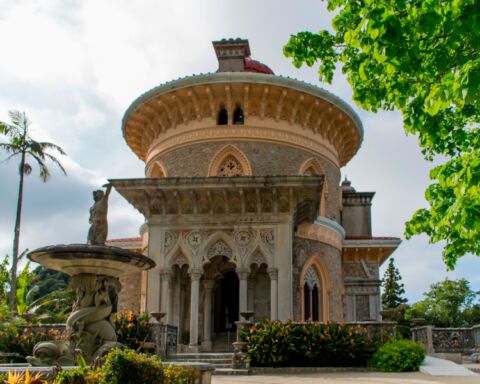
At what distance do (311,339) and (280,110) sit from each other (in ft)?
32.5

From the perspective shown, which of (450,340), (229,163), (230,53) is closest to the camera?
(450,340)

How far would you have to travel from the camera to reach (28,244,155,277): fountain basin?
416 inches

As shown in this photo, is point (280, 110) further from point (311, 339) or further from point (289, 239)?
point (311, 339)

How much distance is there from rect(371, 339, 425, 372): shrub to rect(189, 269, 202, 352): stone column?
586cm

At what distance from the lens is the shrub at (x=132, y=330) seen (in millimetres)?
15156

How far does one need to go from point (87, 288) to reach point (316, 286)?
12301 mm

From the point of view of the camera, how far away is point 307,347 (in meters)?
15.0

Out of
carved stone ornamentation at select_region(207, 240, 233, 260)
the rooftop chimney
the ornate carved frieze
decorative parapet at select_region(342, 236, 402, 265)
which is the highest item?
the rooftop chimney

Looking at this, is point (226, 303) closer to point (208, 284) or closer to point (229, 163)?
point (208, 284)

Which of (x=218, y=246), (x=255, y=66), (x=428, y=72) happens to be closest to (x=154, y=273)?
(x=218, y=246)

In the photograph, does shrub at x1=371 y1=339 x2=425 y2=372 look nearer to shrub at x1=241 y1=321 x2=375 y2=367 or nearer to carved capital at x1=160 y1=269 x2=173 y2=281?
shrub at x1=241 y1=321 x2=375 y2=367

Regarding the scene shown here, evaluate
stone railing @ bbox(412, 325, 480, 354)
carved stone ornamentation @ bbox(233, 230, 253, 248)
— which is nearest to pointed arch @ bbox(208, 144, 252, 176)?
carved stone ornamentation @ bbox(233, 230, 253, 248)

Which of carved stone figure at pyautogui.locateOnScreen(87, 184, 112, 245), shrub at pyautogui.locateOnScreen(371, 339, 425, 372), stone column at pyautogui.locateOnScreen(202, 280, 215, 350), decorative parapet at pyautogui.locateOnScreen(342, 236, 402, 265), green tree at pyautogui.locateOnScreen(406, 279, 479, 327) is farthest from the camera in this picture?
green tree at pyautogui.locateOnScreen(406, 279, 479, 327)

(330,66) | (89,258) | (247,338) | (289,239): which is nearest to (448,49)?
(330,66)
